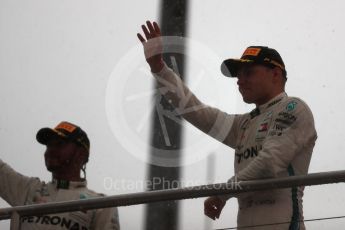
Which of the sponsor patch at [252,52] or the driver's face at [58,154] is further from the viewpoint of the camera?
the driver's face at [58,154]

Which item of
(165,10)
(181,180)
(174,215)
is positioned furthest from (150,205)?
(165,10)

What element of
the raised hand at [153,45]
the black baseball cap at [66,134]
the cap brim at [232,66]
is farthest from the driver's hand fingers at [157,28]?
the black baseball cap at [66,134]

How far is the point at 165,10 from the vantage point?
447cm

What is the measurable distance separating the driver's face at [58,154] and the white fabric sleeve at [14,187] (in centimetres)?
13

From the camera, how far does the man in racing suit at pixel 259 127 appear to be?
372cm

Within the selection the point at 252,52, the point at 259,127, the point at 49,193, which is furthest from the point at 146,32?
the point at 49,193

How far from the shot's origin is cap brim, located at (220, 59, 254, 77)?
14.1 ft

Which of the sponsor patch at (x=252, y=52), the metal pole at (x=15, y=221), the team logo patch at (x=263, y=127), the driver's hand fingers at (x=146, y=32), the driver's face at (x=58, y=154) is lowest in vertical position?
the metal pole at (x=15, y=221)

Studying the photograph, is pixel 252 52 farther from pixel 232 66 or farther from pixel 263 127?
pixel 263 127

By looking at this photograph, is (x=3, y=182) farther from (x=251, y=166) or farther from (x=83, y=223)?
(x=251, y=166)

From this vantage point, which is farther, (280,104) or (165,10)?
(165,10)

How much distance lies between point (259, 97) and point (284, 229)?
2.62ft

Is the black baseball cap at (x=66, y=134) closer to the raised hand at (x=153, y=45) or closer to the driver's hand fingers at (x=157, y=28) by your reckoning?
the raised hand at (x=153, y=45)

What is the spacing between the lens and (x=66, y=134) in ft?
15.1
